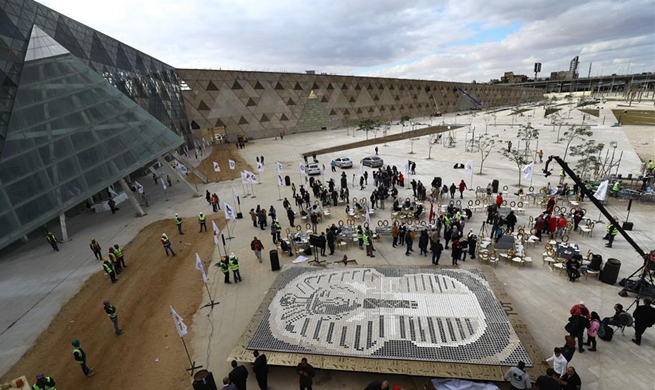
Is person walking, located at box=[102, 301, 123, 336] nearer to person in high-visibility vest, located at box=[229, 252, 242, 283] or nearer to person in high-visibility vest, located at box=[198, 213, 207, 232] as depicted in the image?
person in high-visibility vest, located at box=[229, 252, 242, 283]

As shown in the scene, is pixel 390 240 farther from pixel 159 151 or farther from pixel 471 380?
pixel 159 151

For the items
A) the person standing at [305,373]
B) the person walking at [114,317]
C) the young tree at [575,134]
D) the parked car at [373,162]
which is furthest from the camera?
the parked car at [373,162]

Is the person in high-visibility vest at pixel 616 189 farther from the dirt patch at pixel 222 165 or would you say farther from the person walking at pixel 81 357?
the dirt patch at pixel 222 165

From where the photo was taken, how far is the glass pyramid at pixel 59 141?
15.6 metres

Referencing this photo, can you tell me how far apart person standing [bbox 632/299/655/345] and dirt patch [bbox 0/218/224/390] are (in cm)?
1176

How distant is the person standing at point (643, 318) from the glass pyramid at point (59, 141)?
938 inches

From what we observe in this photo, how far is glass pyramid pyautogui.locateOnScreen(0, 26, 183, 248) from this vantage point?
1561cm

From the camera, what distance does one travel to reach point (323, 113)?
62.5m

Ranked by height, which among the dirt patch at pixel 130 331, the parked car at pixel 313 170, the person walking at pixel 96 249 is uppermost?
the parked car at pixel 313 170

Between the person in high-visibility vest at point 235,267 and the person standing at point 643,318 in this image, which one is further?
the person in high-visibility vest at point 235,267

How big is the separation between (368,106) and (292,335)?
67094mm

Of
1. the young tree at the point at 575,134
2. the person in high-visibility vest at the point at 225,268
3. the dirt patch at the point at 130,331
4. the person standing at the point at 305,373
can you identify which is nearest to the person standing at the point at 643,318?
the person standing at the point at 305,373

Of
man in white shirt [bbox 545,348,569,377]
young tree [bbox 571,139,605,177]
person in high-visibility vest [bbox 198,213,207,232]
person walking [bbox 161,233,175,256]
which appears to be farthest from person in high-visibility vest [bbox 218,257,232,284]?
young tree [bbox 571,139,605,177]

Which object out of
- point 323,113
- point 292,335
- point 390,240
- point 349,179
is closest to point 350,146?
point 349,179
